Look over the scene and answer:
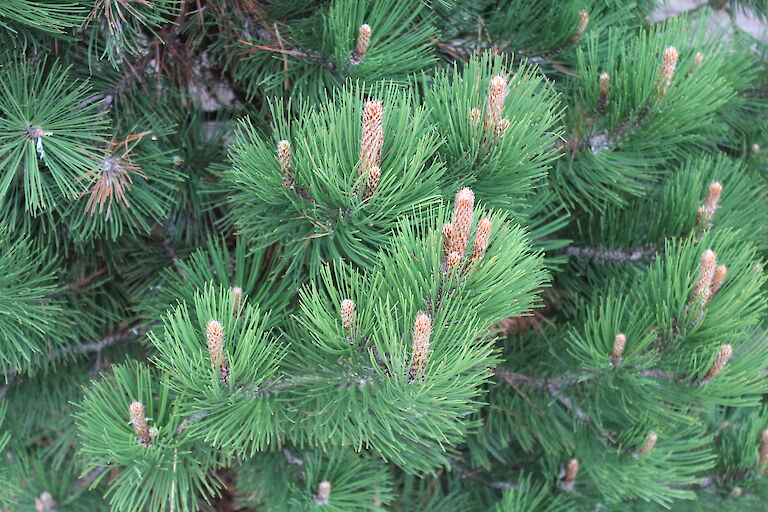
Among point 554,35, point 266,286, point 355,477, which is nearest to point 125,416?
point 266,286

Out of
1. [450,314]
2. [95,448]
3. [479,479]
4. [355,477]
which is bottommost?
[479,479]

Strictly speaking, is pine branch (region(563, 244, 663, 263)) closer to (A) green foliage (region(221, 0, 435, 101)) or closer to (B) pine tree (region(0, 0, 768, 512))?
(B) pine tree (region(0, 0, 768, 512))

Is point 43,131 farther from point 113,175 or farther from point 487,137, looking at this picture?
point 487,137

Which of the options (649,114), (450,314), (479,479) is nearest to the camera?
(450,314)

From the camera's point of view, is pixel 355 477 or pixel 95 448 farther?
pixel 355 477

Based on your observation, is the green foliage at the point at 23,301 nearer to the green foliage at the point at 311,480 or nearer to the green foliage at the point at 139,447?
the green foliage at the point at 139,447

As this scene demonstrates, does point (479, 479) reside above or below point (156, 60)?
below

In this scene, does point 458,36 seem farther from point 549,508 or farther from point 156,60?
point 549,508

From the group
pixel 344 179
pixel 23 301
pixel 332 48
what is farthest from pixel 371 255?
pixel 23 301

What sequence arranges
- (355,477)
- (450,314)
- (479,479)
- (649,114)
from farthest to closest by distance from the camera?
(479,479), (355,477), (649,114), (450,314)
